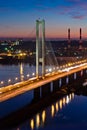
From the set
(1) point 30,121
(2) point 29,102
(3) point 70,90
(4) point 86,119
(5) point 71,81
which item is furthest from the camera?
(5) point 71,81

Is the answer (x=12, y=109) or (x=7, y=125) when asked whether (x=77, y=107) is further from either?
(x=7, y=125)

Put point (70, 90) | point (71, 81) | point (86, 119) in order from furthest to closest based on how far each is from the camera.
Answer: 1. point (71, 81)
2. point (70, 90)
3. point (86, 119)

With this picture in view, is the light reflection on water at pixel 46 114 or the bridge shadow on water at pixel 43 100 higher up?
the bridge shadow on water at pixel 43 100

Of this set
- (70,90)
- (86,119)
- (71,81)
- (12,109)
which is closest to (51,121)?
(86,119)

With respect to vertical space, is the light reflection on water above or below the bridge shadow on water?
below

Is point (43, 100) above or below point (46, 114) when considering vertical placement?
above

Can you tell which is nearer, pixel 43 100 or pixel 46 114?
pixel 46 114

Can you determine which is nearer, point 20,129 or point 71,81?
point 20,129

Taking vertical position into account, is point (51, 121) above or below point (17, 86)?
below
